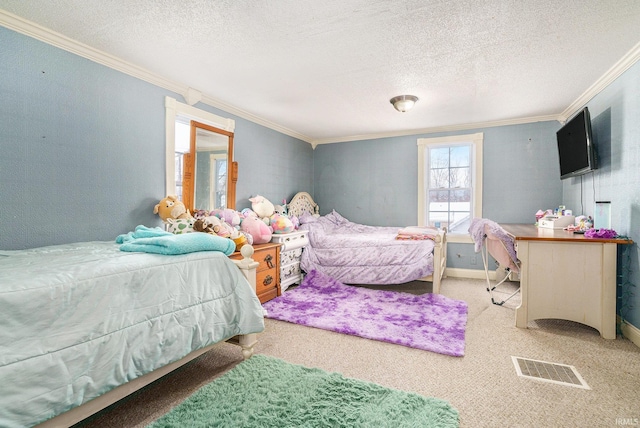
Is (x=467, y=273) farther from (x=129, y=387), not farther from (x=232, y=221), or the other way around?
(x=129, y=387)

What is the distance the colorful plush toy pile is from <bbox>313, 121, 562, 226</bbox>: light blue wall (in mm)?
1380

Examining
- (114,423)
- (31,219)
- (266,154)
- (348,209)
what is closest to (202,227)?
(31,219)

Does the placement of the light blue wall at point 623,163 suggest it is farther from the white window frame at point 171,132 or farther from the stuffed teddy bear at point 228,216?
the white window frame at point 171,132

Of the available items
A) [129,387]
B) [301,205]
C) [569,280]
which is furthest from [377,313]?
[301,205]

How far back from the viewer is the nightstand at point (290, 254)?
3824 millimetres

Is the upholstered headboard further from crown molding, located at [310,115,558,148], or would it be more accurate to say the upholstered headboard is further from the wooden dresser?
the wooden dresser

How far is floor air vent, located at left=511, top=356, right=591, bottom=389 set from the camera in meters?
1.90

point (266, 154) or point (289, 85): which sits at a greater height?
point (289, 85)

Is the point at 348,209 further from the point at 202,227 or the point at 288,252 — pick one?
the point at 202,227

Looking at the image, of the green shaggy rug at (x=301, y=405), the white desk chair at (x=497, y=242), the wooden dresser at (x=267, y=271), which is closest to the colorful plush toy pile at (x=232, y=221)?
the wooden dresser at (x=267, y=271)

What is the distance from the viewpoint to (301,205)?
5.33m

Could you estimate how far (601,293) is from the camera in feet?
8.29

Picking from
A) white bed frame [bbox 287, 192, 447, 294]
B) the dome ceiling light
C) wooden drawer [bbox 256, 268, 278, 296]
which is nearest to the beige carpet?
wooden drawer [bbox 256, 268, 278, 296]

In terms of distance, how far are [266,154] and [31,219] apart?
2878mm
